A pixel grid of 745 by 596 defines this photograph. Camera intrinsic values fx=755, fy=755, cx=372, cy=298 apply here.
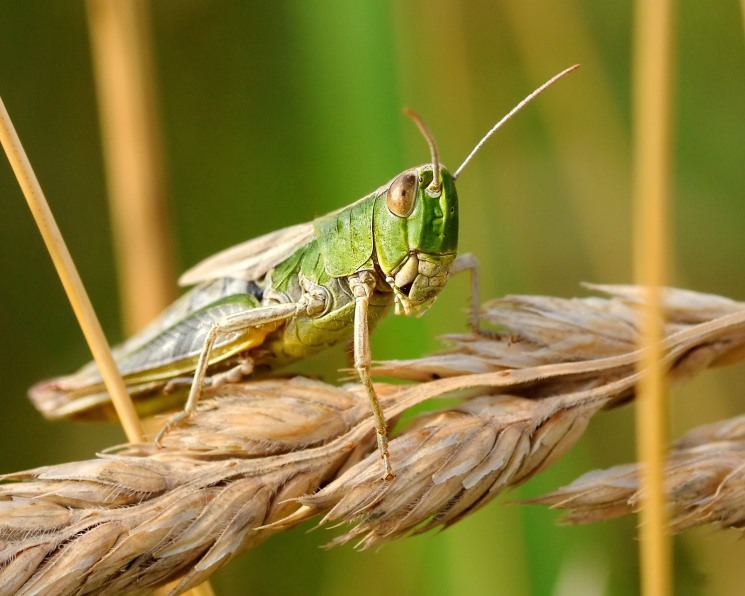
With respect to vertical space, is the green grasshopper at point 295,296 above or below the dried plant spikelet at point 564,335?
above

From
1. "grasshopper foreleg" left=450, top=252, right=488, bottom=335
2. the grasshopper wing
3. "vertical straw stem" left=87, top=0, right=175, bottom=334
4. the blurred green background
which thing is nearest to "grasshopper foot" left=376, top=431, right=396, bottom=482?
the blurred green background

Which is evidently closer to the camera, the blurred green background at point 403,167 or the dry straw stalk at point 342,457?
the dry straw stalk at point 342,457

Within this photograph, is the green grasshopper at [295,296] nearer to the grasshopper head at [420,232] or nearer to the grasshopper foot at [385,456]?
the grasshopper head at [420,232]

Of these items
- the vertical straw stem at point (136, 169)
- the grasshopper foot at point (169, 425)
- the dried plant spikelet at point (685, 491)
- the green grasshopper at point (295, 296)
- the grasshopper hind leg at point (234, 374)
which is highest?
the vertical straw stem at point (136, 169)

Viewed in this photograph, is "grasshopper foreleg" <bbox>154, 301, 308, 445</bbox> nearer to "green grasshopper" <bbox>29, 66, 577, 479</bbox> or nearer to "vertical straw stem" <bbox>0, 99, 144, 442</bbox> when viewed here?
"green grasshopper" <bbox>29, 66, 577, 479</bbox>

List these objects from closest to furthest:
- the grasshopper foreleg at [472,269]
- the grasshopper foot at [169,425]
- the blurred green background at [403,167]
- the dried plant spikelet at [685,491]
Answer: the dried plant spikelet at [685,491] → the grasshopper foot at [169,425] → the blurred green background at [403,167] → the grasshopper foreleg at [472,269]

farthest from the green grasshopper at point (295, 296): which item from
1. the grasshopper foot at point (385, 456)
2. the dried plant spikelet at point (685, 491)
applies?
the dried plant spikelet at point (685, 491)

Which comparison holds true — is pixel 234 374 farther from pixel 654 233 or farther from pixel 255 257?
pixel 654 233

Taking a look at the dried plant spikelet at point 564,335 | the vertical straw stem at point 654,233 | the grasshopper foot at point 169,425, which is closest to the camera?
the vertical straw stem at point 654,233
